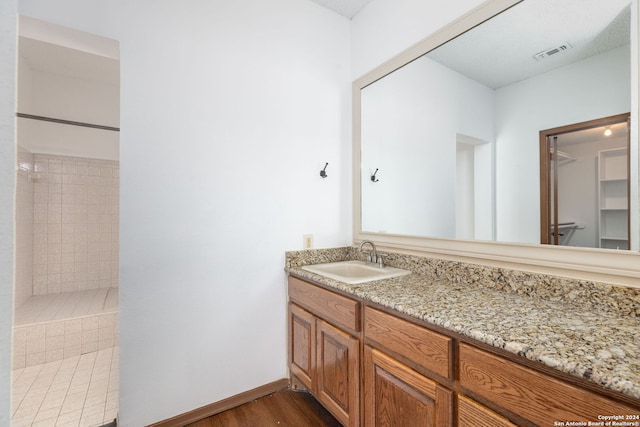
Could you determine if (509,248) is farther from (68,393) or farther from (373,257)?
(68,393)

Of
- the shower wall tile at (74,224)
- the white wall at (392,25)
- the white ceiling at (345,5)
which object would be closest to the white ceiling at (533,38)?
the white wall at (392,25)

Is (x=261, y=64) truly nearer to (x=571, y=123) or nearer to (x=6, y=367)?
(x=571, y=123)

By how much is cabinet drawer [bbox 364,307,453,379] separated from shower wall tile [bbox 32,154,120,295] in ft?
10.5

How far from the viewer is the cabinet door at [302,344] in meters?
1.68

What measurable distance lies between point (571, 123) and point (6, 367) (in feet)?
5.64

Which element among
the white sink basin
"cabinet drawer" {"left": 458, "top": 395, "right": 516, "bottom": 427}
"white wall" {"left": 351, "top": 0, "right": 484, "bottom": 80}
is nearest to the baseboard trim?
the white sink basin

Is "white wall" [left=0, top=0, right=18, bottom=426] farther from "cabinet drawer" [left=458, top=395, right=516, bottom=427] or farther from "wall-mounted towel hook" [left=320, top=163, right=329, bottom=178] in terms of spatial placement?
"wall-mounted towel hook" [left=320, top=163, right=329, bottom=178]

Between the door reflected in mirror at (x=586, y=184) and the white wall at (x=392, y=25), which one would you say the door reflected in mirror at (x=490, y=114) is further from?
the white wall at (x=392, y=25)

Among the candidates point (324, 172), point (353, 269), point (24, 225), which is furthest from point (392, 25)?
point (24, 225)

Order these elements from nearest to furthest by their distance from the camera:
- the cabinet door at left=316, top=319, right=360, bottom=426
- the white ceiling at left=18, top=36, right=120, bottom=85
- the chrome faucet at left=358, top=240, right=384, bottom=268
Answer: the cabinet door at left=316, top=319, right=360, bottom=426 → the chrome faucet at left=358, top=240, right=384, bottom=268 → the white ceiling at left=18, top=36, right=120, bottom=85

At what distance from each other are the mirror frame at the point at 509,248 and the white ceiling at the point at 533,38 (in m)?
0.04

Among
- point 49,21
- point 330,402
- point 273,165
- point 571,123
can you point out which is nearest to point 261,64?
point 273,165

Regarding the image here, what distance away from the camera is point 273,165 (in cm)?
191

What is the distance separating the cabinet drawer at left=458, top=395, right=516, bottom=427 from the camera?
2.70 ft
